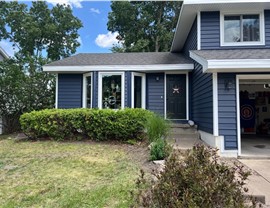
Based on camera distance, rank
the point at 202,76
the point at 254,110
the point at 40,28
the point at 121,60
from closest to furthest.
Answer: the point at 202,76, the point at 121,60, the point at 254,110, the point at 40,28

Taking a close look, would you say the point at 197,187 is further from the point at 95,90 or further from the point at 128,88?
the point at 95,90

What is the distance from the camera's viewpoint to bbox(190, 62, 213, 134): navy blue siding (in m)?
7.45

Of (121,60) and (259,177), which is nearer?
(259,177)

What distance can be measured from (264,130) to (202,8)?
21.9ft

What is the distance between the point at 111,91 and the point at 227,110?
519 cm

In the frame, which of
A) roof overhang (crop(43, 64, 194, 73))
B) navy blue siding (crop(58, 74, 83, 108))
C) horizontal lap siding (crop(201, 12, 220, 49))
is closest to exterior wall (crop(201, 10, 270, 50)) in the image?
horizontal lap siding (crop(201, 12, 220, 49))

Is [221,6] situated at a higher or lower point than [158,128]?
higher

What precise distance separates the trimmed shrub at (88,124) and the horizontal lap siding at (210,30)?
9.70 ft

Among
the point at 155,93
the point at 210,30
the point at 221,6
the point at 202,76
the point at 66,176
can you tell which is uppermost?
the point at 221,6

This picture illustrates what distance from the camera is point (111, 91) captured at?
10656mm

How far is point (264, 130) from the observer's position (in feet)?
38.2

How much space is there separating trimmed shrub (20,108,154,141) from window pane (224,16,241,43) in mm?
3578

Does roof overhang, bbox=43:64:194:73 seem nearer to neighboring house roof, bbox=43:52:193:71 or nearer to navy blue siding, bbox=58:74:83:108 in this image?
neighboring house roof, bbox=43:52:193:71

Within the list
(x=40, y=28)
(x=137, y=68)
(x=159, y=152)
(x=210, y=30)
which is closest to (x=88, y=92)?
(x=137, y=68)
